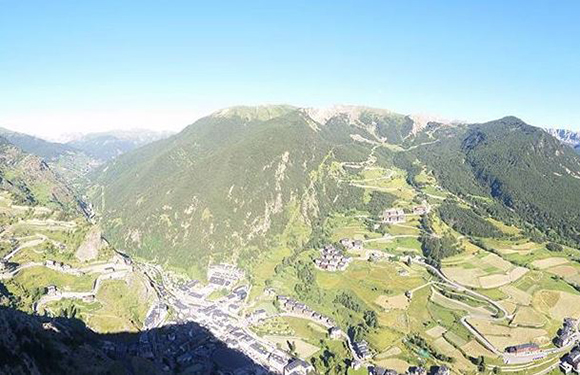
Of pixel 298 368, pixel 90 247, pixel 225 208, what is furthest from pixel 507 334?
pixel 225 208

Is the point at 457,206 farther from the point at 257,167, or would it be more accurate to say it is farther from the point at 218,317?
the point at 218,317

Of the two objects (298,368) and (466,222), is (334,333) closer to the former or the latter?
(298,368)

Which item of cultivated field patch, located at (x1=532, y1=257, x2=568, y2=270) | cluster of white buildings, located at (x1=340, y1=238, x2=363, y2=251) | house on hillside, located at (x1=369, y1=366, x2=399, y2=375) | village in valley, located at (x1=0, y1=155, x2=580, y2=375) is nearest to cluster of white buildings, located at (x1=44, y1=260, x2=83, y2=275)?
village in valley, located at (x1=0, y1=155, x2=580, y2=375)

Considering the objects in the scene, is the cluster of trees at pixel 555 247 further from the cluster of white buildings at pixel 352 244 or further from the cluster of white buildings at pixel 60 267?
the cluster of white buildings at pixel 60 267

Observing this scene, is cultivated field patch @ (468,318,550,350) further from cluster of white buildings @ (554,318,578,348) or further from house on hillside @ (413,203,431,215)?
house on hillside @ (413,203,431,215)

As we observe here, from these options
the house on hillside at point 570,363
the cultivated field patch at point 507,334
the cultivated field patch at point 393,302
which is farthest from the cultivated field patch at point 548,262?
the cultivated field patch at point 393,302

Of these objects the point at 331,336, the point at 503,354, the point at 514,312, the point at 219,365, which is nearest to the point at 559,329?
the point at 514,312
